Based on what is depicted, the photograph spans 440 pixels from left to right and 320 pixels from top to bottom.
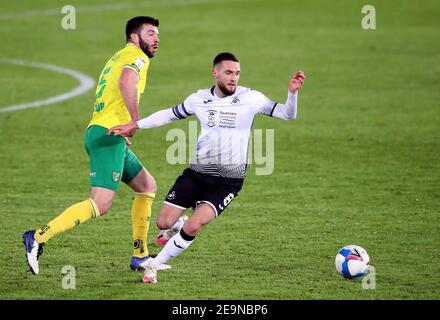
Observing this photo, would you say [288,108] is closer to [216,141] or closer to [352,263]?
[216,141]

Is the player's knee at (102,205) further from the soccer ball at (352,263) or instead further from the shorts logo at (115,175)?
the soccer ball at (352,263)

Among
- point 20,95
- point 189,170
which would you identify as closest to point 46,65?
point 20,95

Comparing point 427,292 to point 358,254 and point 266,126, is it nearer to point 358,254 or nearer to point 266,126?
point 358,254

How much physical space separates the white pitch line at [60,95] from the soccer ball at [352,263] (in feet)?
39.4

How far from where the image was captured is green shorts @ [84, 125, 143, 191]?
424 inches

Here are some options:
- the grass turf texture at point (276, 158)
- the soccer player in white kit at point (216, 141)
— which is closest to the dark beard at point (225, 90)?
the soccer player in white kit at point (216, 141)

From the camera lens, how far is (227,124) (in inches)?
426

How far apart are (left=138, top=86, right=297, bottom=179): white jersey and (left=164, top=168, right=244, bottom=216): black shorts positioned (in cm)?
8

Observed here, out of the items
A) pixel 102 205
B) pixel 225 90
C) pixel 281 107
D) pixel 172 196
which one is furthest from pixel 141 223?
pixel 281 107

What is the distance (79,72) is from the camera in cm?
2556

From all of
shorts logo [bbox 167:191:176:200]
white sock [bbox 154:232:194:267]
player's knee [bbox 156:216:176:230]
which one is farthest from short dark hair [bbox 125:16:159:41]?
white sock [bbox 154:232:194:267]

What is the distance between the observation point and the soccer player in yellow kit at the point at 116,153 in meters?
10.6
